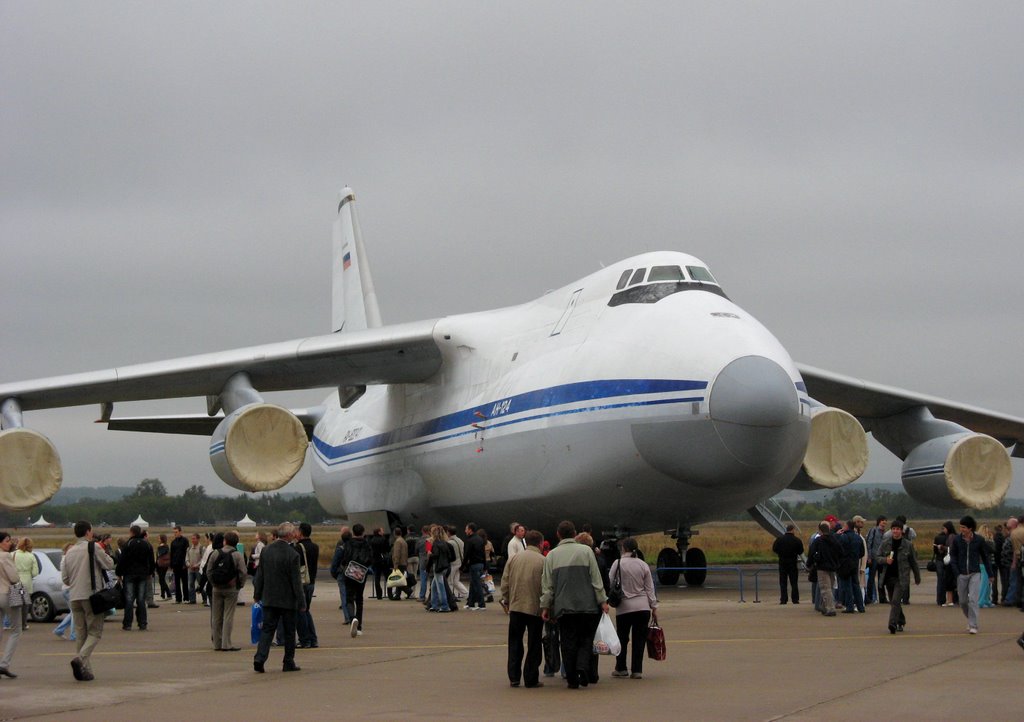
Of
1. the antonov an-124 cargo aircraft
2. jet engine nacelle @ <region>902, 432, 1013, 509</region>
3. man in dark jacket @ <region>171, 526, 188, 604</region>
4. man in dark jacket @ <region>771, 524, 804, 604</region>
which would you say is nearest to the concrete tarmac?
man in dark jacket @ <region>771, 524, 804, 604</region>

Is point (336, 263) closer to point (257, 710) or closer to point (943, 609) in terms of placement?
point (943, 609)

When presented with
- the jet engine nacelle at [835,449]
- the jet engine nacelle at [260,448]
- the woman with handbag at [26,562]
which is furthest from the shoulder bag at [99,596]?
the jet engine nacelle at [835,449]

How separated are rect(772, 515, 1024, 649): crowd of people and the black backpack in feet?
22.9

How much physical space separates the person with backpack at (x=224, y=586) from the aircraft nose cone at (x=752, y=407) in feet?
23.1

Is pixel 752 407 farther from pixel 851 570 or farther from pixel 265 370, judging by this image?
pixel 265 370

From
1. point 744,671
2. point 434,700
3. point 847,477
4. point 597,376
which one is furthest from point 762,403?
point 434,700

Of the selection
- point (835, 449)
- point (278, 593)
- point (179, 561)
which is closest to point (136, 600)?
point (179, 561)

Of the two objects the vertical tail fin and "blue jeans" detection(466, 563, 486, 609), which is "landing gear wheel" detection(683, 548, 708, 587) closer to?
"blue jeans" detection(466, 563, 486, 609)

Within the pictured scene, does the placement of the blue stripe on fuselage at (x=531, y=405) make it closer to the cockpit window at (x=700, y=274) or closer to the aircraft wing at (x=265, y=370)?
the aircraft wing at (x=265, y=370)

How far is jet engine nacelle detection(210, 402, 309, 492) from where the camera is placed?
20.9m

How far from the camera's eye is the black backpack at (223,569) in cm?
1285

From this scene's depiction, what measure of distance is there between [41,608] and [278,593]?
738 centimetres

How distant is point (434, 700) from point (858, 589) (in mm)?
9315

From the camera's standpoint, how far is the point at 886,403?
996 inches
